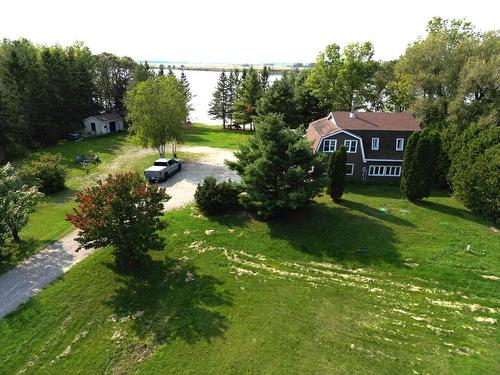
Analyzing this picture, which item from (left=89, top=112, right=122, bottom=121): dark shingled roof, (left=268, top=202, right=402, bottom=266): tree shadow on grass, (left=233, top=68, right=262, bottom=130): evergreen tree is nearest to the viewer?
(left=268, top=202, right=402, bottom=266): tree shadow on grass

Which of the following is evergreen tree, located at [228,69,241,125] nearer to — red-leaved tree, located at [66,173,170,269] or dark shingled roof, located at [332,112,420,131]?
dark shingled roof, located at [332,112,420,131]

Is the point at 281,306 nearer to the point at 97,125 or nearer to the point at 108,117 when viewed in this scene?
the point at 97,125

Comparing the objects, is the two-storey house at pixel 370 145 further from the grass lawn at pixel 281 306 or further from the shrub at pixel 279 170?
the grass lawn at pixel 281 306

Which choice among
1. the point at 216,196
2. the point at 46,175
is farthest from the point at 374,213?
the point at 46,175

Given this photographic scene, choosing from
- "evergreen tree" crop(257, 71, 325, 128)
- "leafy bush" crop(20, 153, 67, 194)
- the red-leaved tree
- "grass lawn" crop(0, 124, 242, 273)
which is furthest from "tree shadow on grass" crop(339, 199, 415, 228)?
"leafy bush" crop(20, 153, 67, 194)

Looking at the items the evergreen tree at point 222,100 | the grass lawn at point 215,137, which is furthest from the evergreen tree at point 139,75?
the evergreen tree at point 222,100

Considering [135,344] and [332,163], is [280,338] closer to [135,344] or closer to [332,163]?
[135,344]
